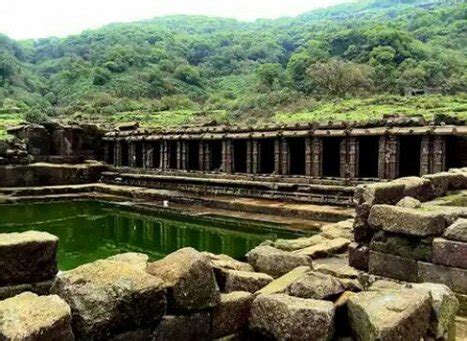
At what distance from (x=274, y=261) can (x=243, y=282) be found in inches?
82.5

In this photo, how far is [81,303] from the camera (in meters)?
4.04

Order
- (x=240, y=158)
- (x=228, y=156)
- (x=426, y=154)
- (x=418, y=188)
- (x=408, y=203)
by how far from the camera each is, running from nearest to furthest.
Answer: (x=408, y=203) < (x=418, y=188) < (x=426, y=154) < (x=228, y=156) < (x=240, y=158)

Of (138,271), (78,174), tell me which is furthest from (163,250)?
(78,174)

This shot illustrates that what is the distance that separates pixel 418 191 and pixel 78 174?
22.5 meters

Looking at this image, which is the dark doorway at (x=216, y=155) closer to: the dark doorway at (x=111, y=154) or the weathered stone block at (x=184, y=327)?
the dark doorway at (x=111, y=154)

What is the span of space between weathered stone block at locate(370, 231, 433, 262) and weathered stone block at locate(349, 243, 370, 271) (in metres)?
0.23

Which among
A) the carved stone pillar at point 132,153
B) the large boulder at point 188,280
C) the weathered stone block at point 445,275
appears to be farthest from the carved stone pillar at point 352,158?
the large boulder at point 188,280

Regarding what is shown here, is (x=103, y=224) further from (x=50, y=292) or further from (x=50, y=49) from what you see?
(x=50, y=49)

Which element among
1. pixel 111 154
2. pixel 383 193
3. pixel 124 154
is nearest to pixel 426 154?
pixel 383 193

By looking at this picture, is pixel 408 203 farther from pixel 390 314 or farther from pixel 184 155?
pixel 184 155

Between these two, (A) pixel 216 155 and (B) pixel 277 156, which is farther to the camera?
(A) pixel 216 155

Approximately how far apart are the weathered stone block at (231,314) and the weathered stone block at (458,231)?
327cm

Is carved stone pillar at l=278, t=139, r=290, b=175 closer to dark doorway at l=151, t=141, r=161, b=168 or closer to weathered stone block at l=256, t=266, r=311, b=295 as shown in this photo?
dark doorway at l=151, t=141, r=161, b=168

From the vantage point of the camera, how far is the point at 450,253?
22.9 feet
